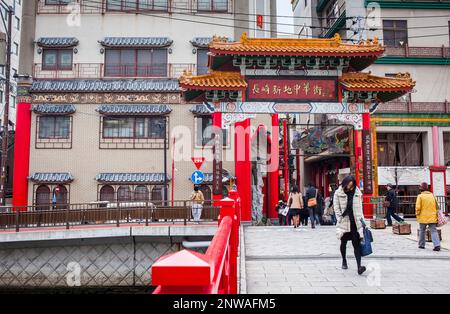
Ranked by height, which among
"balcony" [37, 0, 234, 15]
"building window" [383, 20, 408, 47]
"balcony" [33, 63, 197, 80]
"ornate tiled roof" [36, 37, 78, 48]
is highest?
"balcony" [37, 0, 234, 15]

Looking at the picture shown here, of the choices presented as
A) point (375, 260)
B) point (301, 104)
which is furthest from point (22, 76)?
point (375, 260)

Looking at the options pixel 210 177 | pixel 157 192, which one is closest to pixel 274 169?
pixel 210 177

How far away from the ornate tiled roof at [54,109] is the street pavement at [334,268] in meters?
15.7

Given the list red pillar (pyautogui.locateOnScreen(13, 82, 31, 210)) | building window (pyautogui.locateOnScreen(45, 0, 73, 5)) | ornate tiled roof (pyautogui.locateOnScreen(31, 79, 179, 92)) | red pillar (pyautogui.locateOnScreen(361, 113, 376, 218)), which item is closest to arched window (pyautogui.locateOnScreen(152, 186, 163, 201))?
ornate tiled roof (pyautogui.locateOnScreen(31, 79, 179, 92))

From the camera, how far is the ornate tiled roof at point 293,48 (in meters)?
Answer: 16.6

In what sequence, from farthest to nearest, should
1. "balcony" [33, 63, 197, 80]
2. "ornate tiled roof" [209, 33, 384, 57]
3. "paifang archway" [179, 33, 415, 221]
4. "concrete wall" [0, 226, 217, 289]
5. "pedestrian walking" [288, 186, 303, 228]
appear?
1. "balcony" [33, 63, 197, 80]
2. "paifang archway" [179, 33, 415, 221]
3. "ornate tiled roof" [209, 33, 384, 57]
4. "concrete wall" [0, 226, 217, 289]
5. "pedestrian walking" [288, 186, 303, 228]

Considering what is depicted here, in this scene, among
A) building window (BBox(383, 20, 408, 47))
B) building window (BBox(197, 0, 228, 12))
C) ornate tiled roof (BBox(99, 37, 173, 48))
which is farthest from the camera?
building window (BBox(197, 0, 228, 12))

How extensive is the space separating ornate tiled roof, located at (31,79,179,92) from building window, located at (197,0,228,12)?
5.43m

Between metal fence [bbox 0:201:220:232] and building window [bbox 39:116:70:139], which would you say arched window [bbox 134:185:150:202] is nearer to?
building window [bbox 39:116:70:139]

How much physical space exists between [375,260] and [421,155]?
59.0ft

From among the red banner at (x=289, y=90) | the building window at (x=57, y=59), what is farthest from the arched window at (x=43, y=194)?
the red banner at (x=289, y=90)

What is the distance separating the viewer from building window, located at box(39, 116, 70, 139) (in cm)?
2400

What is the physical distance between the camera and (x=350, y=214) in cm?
753

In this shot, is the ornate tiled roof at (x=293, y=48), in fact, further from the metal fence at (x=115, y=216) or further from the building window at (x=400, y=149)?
the building window at (x=400, y=149)
